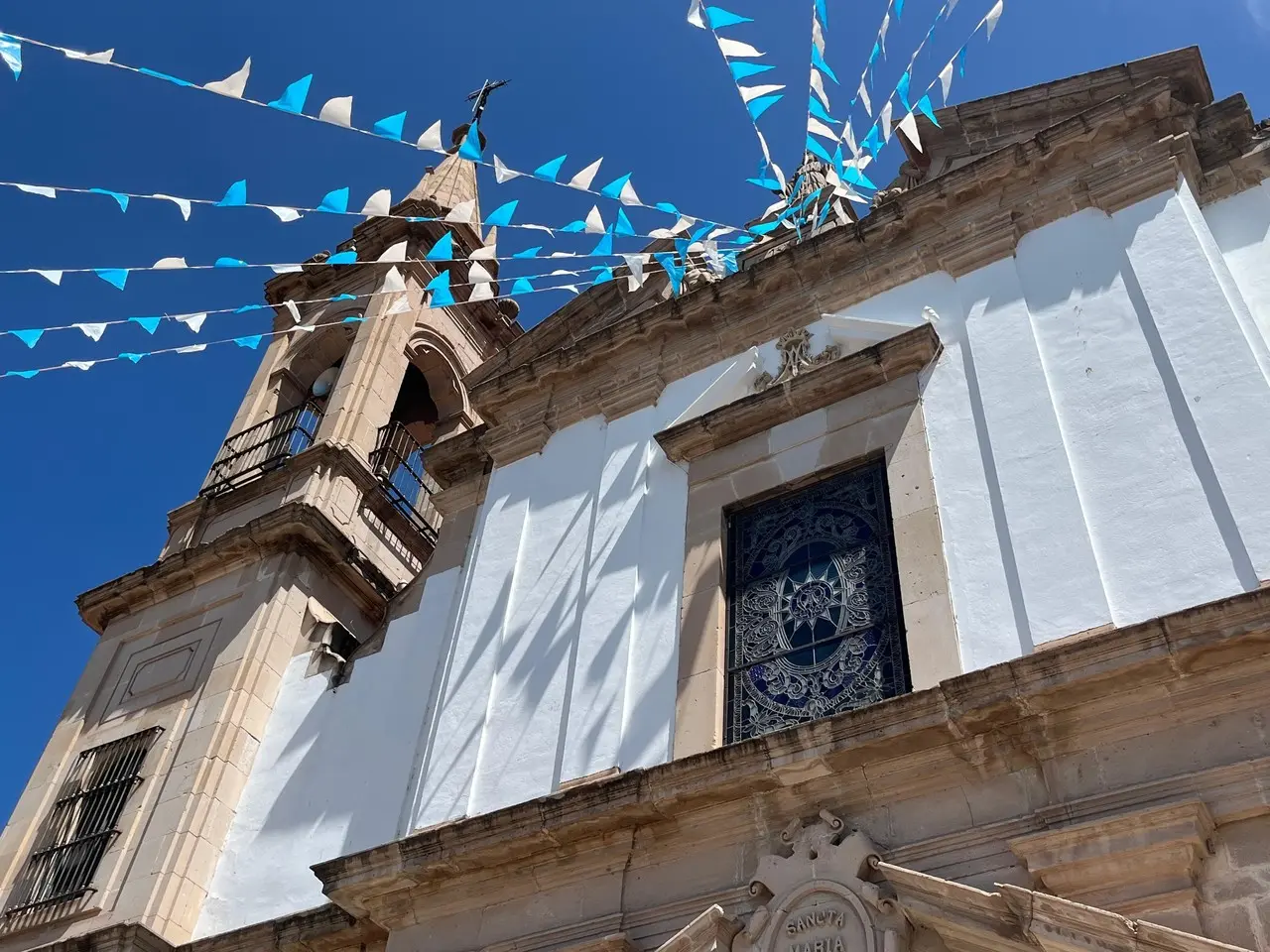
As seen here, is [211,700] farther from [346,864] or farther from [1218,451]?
[1218,451]

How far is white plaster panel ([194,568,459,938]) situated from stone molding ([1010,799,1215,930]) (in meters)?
4.61

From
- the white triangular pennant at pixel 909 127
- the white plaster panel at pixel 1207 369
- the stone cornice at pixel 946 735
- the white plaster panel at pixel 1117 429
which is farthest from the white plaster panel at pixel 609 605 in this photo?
the white plaster panel at pixel 1207 369

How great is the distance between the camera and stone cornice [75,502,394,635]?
1175 cm

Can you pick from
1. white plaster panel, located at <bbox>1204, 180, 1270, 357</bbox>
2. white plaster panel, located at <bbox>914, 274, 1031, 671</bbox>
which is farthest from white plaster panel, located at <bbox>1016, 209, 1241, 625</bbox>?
white plaster panel, located at <bbox>1204, 180, 1270, 357</bbox>

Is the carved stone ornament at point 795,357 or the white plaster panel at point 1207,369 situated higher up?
the carved stone ornament at point 795,357

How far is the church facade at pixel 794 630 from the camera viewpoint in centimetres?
612

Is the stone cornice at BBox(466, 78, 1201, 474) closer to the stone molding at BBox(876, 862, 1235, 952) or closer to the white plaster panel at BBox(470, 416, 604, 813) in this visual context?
the white plaster panel at BBox(470, 416, 604, 813)

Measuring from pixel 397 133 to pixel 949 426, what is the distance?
388 cm

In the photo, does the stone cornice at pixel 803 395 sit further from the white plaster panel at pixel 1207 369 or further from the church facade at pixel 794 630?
the white plaster panel at pixel 1207 369

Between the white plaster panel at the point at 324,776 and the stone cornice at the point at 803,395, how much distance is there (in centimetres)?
239

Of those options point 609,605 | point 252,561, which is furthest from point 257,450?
point 609,605

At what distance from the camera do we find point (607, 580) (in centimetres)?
899

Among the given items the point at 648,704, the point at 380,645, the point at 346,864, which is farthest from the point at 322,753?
the point at 648,704

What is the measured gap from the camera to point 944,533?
301 inches
